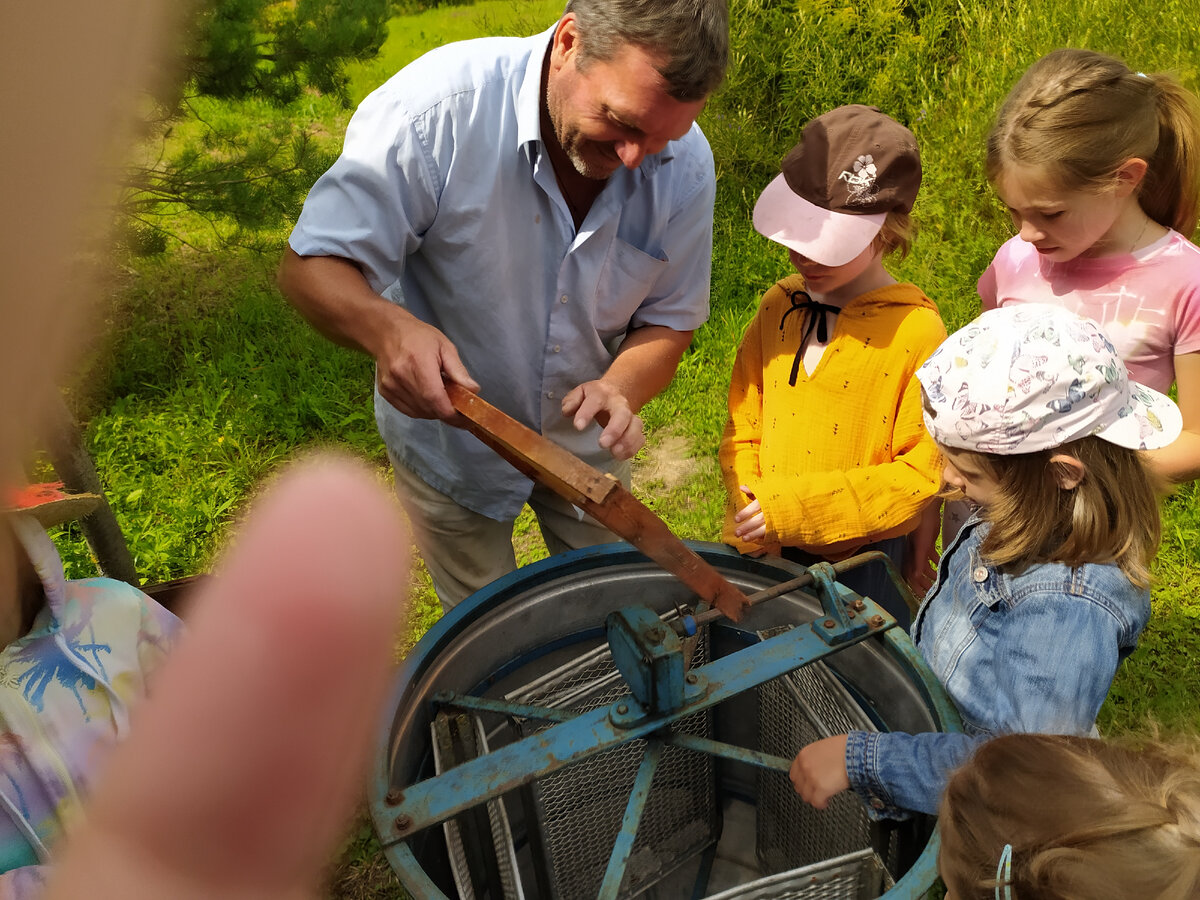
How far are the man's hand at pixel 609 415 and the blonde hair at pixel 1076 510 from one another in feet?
2.15

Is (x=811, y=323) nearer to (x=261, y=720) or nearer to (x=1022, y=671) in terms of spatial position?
(x=1022, y=671)

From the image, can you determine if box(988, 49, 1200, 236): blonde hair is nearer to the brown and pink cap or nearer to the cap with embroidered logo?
the brown and pink cap

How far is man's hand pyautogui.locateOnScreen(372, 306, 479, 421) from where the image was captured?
5.13ft

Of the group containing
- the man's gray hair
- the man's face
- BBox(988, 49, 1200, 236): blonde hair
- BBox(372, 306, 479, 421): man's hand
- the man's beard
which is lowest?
BBox(372, 306, 479, 421): man's hand

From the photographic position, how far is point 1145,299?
195 centimetres

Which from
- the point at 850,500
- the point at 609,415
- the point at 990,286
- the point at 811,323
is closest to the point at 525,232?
the point at 609,415

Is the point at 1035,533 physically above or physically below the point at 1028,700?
above

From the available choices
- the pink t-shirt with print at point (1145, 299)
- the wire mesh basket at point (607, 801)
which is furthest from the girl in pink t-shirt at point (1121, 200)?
the wire mesh basket at point (607, 801)

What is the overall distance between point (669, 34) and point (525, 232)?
0.53 meters

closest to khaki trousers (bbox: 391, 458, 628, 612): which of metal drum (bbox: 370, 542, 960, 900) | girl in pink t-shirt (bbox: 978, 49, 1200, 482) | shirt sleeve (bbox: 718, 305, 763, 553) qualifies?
shirt sleeve (bbox: 718, 305, 763, 553)

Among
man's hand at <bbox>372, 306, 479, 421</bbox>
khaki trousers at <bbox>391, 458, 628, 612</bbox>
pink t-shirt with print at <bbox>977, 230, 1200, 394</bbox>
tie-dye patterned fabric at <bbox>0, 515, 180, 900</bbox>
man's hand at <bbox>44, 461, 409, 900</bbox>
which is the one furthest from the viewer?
khaki trousers at <bbox>391, 458, 628, 612</bbox>

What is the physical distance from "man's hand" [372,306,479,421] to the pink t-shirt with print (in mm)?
1495

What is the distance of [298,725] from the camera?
1.48ft

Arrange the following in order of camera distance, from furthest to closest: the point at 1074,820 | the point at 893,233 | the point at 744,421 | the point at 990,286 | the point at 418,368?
the point at 990,286 < the point at 744,421 < the point at 893,233 < the point at 418,368 < the point at 1074,820
